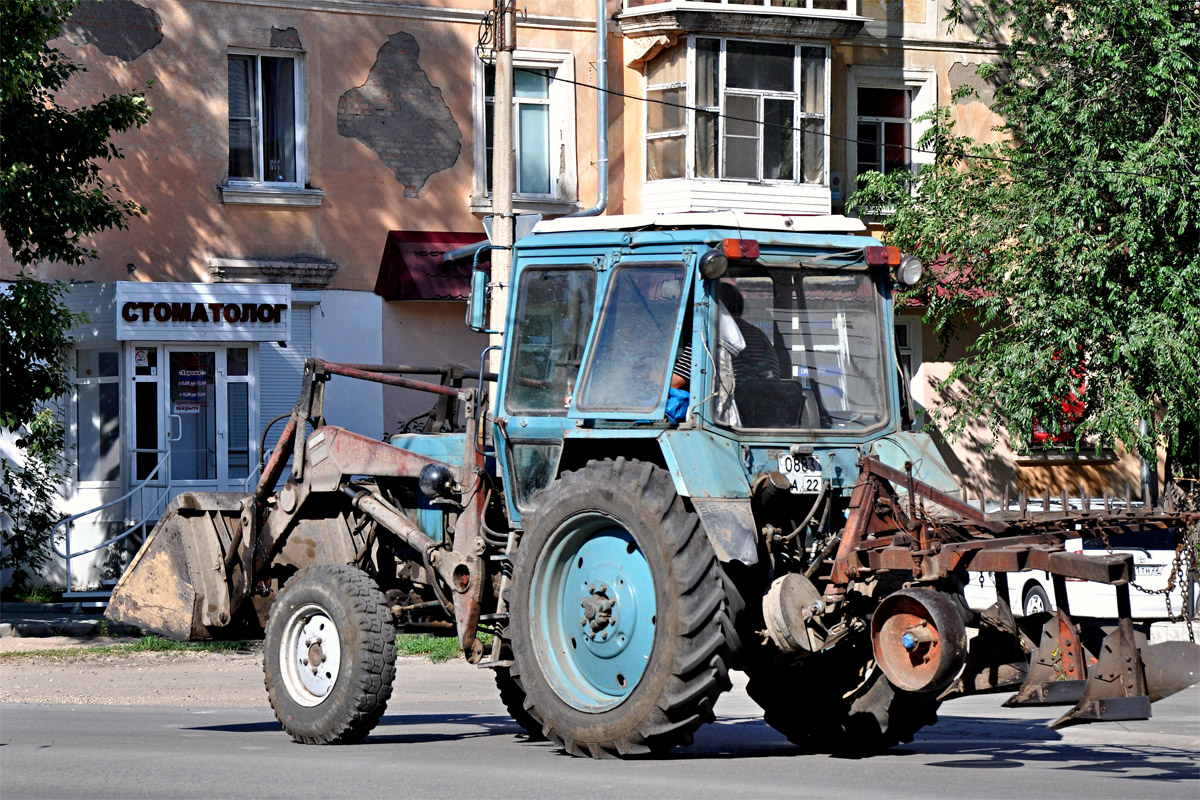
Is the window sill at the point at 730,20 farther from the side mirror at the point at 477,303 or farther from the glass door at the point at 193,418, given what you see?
the side mirror at the point at 477,303

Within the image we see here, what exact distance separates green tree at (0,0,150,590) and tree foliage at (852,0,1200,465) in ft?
35.2

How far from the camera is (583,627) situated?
28.3ft

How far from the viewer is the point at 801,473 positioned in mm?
8531

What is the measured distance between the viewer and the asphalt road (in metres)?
7.73

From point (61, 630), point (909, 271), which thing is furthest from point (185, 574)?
point (61, 630)

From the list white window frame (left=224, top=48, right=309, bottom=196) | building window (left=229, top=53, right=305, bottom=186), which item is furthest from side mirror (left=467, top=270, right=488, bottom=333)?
building window (left=229, top=53, right=305, bottom=186)

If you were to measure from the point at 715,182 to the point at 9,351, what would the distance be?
427 inches

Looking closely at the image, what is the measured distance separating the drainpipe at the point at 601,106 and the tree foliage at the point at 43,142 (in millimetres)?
7611

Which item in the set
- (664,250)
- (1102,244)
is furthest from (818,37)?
(664,250)

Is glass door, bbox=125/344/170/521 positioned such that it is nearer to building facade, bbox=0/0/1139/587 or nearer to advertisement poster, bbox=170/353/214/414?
building facade, bbox=0/0/1139/587

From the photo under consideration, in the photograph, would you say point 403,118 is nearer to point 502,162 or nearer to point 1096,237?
point 502,162

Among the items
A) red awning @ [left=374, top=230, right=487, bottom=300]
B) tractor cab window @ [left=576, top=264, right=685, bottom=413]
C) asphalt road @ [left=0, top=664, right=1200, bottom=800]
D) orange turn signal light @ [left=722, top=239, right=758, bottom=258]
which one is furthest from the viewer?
red awning @ [left=374, top=230, right=487, bottom=300]

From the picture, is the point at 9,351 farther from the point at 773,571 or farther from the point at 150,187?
the point at 773,571

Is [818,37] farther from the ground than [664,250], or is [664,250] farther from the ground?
[818,37]
